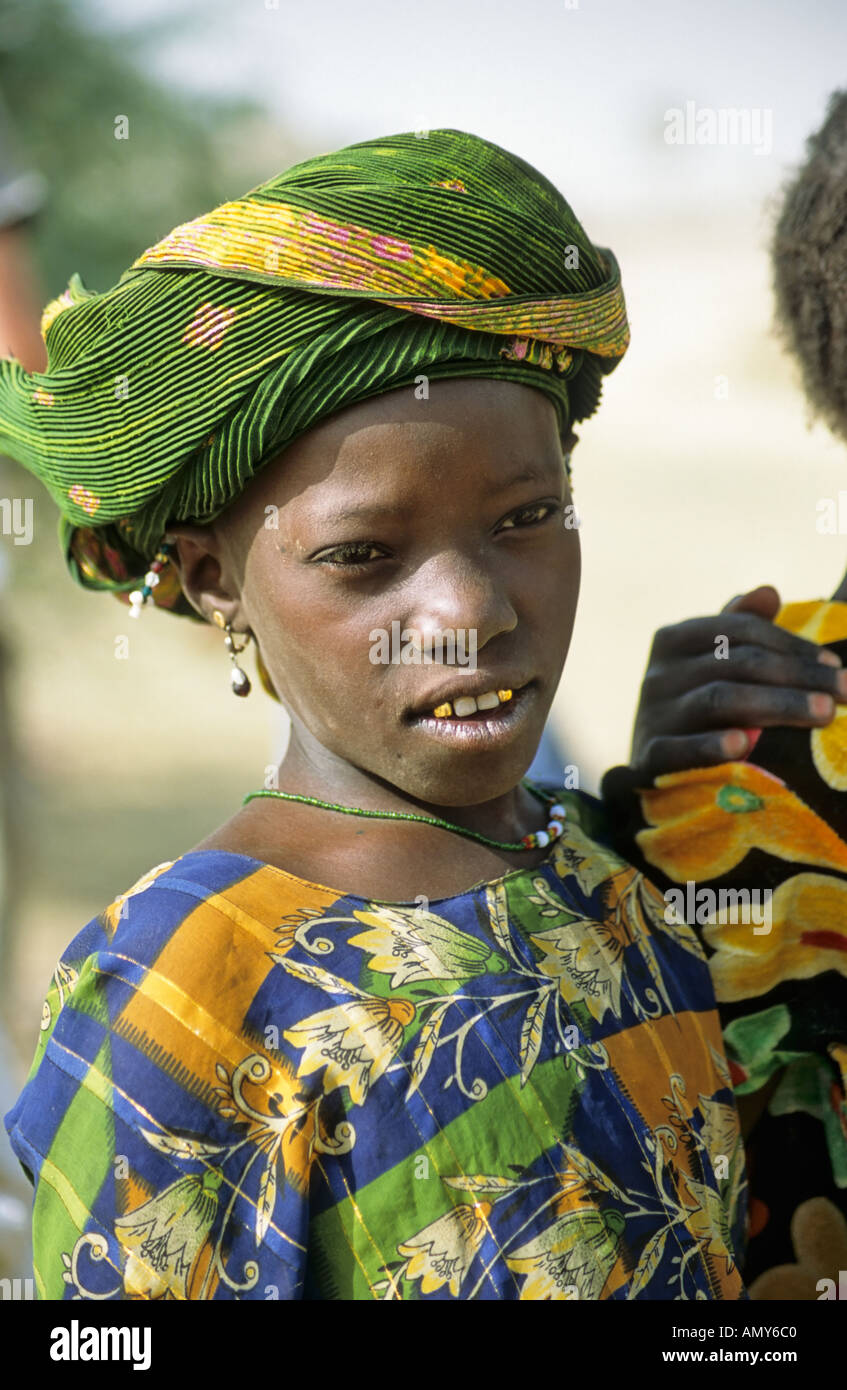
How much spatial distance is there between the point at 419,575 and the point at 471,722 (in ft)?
0.56

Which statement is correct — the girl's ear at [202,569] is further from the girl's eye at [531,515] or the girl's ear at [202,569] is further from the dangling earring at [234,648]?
the girl's eye at [531,515]

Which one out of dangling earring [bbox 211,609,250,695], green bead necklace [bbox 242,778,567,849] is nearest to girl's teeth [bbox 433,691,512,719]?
green bead necklace [bbox 242,778,567,849]

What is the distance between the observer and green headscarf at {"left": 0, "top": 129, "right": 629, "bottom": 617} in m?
1.38

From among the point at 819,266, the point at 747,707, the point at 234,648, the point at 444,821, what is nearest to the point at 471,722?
the point at 444,821

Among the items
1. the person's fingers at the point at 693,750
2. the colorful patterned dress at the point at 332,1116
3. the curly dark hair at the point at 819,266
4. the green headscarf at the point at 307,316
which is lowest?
the colorful patterned dress at the point at 332,1116

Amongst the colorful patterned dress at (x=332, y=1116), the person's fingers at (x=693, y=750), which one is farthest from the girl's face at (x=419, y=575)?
the person's fingers at (x=693, y=750)

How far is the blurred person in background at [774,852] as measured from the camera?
168 centimetres

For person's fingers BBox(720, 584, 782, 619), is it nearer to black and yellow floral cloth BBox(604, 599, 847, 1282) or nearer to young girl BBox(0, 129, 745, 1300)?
black and yellow floral cloth BBox(604, 599, 847, 1282)

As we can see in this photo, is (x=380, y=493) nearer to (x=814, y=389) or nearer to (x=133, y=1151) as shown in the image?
(x=133, y=1151)

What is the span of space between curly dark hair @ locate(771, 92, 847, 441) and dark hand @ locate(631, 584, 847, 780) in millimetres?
381

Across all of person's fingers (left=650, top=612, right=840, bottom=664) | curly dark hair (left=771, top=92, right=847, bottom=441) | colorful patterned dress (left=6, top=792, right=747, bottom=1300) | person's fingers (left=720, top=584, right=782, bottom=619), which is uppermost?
curly dark hair (left=771, top=92, right=847, bottom=441)

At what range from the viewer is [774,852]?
1.69m

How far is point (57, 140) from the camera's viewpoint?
7547mm

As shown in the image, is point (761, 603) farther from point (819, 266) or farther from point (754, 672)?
point (819, 266)
